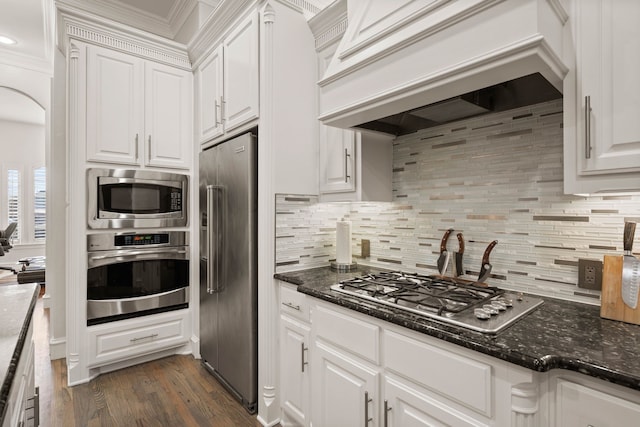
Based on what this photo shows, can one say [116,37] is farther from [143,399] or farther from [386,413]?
[386,413]

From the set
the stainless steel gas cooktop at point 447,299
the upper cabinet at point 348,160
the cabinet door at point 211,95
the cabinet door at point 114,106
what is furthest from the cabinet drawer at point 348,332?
the cabinet door at point 114,106

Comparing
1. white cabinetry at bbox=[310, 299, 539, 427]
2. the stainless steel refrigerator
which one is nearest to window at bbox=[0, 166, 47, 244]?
the stainless steel refrigerator

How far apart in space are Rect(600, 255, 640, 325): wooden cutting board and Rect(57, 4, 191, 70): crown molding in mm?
3165

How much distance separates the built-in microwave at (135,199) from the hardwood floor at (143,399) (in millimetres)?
1153

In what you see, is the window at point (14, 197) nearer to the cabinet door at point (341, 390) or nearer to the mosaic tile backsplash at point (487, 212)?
Result: the mosaic tile backsplash at point (487, 212)

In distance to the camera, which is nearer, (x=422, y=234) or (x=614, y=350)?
(x=614, y=350)

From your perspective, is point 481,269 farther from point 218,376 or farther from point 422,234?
point 218,376

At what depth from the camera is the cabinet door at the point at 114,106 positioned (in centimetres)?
254

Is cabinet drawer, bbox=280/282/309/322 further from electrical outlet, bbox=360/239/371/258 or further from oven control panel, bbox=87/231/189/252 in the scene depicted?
oven control panel, bbox=87/231/189/252

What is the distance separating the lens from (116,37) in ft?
8.60

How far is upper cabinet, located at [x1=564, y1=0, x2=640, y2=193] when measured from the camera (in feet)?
3.32

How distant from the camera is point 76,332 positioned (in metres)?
2.48

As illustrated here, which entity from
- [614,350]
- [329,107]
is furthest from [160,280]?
[614,350]

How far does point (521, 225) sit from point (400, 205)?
682mm
